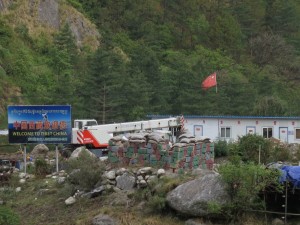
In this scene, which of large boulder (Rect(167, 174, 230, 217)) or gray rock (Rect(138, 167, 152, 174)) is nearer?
large boulder (Rect(167, 174, 230, 217))

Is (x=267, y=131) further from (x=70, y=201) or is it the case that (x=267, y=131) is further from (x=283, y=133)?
(x=70, y=201)

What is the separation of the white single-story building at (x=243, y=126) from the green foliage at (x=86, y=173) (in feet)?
60.1

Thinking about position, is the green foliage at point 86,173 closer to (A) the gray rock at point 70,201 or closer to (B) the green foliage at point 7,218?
(A) the gray rock at point 70,201

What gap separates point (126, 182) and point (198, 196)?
3.73 metres

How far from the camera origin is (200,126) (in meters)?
42.3

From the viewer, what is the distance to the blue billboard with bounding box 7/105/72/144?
2764cm

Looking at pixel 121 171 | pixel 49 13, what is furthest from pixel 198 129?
pixel 49 13

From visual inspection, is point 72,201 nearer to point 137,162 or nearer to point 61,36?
point 137,162

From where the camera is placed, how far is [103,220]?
65.4 ft

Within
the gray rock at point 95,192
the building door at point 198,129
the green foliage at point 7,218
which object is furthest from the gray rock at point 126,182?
the building door at point 198,129

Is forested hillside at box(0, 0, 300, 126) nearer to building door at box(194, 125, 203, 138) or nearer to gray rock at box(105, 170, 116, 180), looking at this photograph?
building door at box(194, 125, 203, 138)

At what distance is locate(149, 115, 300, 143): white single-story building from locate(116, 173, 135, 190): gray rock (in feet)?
61.3

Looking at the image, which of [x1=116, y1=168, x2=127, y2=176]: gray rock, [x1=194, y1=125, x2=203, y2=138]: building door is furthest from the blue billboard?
[x1=194, y1=125, x2=203, y2=138]: building door

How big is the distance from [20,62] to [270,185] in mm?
39859
